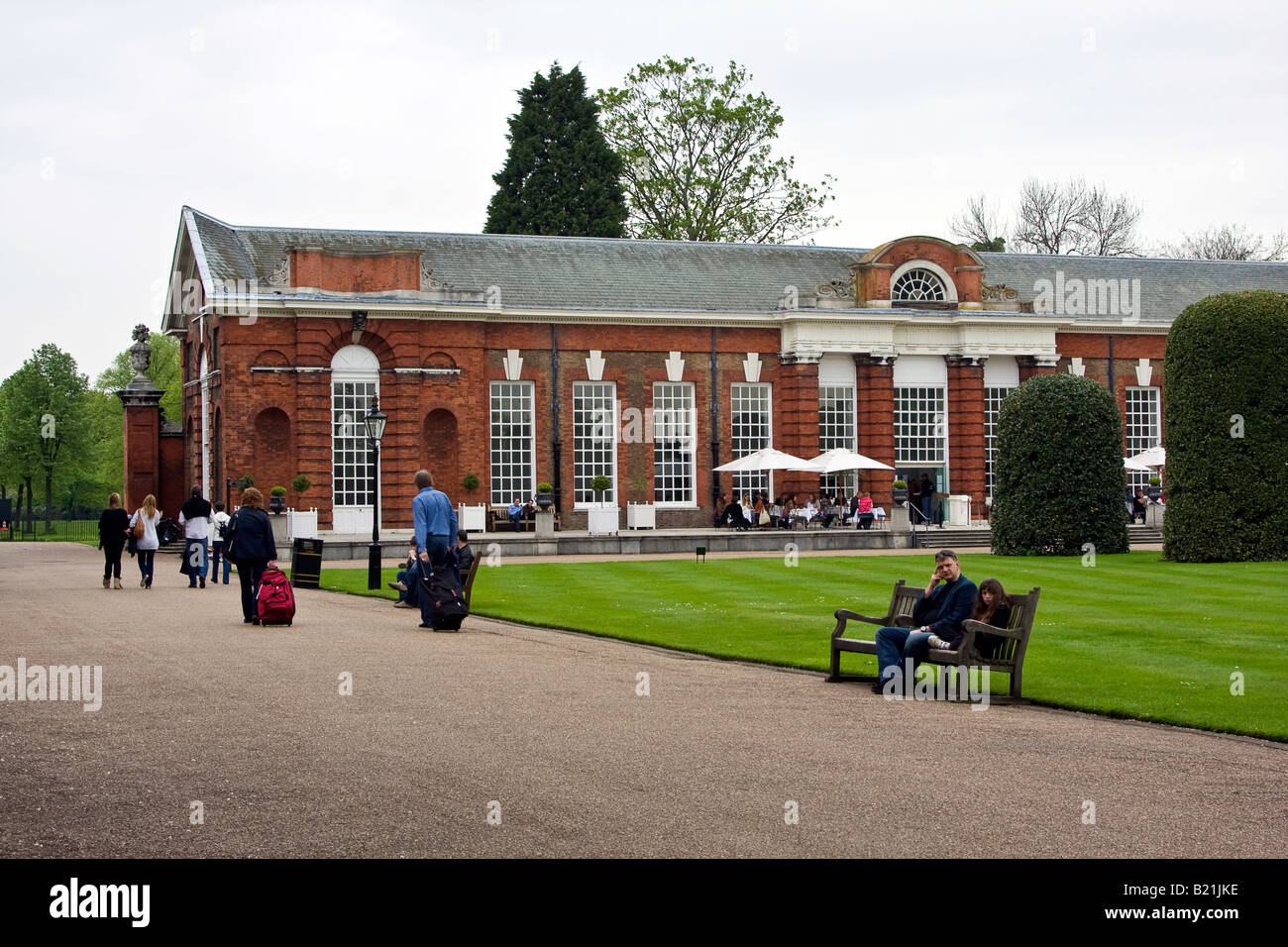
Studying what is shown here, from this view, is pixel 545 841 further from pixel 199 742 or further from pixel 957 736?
pixel 957 736

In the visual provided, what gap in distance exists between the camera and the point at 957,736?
33.6ft

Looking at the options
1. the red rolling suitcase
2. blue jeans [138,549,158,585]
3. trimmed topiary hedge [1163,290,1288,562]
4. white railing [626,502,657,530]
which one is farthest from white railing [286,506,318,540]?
trimmed topiary hedge [1163,290,1288,562]

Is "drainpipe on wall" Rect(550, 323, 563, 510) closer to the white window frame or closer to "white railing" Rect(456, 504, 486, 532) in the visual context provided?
"white railing" Rect(456, 504, 486, 532)

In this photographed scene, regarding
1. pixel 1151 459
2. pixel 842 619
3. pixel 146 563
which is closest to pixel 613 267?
pixel 1151 459

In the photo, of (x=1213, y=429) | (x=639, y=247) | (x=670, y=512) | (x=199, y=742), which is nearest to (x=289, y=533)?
(x=670, y=512)

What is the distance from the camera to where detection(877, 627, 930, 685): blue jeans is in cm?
1244

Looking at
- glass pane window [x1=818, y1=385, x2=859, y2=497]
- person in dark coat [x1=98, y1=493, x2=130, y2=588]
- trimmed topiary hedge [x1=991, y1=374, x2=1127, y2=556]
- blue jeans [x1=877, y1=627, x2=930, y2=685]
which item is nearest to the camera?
blue jeans [x1=877, y1=627, x2=930, y2=685]

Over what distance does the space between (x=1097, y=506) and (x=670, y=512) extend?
14.3 meters

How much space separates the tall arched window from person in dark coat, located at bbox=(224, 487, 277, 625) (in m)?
20.8

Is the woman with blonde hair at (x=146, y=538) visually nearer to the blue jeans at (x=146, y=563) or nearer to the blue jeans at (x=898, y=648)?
the blue jeans at (x=146, y=563)

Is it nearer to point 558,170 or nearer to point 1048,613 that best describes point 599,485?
point 558,170

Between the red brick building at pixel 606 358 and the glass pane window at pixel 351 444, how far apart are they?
0.06 metres
